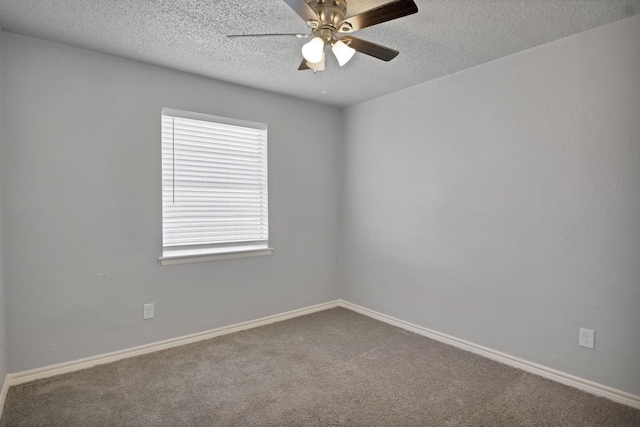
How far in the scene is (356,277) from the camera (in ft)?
13.4

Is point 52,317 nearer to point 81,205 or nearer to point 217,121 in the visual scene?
point 81,205

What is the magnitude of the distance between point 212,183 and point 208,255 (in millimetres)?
667

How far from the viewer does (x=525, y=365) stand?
265 centimetres

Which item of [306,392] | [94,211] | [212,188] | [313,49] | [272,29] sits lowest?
[306,392]

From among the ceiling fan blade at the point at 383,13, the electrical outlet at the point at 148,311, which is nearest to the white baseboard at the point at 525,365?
the electrical outlet at the point at 148,311

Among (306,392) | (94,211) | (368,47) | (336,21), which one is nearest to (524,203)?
(368,47)

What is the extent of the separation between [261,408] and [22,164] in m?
2.29

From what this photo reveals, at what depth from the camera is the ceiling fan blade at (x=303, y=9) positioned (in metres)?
1.63

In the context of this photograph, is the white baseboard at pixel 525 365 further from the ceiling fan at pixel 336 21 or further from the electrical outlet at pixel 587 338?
the ceiling fan at pixel 336 21

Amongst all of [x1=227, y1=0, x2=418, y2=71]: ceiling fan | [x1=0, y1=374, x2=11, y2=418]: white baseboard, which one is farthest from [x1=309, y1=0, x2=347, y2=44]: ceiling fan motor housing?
[x1=0, y1=374, x2=11, y2=418]: white baseboard

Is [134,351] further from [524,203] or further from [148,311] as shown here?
[524,203]

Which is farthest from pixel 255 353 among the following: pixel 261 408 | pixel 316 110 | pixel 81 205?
pixel 316 110

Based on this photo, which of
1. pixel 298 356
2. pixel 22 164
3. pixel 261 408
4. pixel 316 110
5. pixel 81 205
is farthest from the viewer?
pixel 316 110

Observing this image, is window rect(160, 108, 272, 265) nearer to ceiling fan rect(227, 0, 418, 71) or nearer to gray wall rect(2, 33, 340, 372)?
gray wall rect(2, 33, 340, 372)
